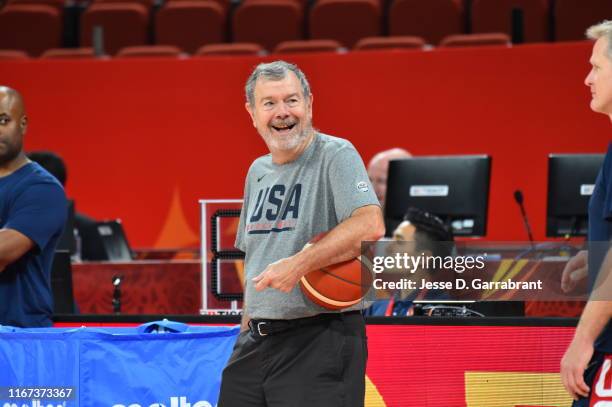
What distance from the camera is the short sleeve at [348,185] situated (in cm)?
314

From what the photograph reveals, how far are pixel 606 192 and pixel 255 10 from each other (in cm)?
783

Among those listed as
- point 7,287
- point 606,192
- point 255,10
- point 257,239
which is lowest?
point 7,287

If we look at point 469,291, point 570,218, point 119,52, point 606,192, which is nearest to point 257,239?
point 469,291

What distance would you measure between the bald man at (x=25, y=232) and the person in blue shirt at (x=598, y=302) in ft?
7.58

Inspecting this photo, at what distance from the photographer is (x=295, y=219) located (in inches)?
127

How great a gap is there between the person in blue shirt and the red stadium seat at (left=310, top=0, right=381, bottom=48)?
7.44 meters

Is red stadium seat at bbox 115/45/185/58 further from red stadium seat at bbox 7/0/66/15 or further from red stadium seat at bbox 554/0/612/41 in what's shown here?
red stadium seat at bbox 554/0/612/41

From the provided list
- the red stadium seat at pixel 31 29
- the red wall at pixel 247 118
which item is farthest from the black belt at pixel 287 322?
the red stadium seat at pixel 31 29

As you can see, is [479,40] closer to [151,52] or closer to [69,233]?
[151,52]

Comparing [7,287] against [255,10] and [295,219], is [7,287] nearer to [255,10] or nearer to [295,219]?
[295,219]

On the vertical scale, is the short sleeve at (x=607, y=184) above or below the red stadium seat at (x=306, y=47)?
below

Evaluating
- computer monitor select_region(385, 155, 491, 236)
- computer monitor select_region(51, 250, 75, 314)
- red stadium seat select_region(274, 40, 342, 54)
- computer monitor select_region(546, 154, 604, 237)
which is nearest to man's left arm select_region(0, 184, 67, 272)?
computer monitor select_region(51, 250, 75, 314)

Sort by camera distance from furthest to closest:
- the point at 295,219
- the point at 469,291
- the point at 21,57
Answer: the point at 21,57 → the point at 469,291 → the point at 295,219

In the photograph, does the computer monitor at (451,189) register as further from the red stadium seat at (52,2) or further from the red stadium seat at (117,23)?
the red stadium seat at (52,2)
